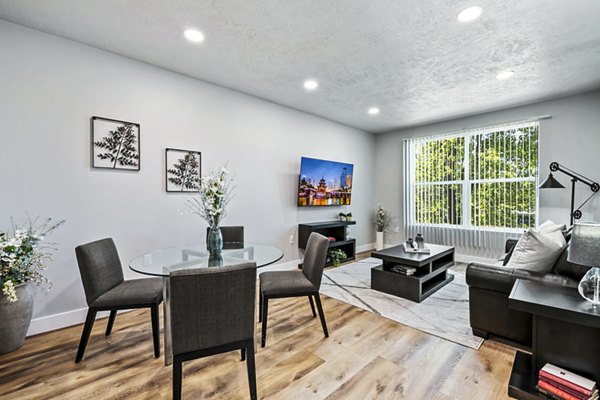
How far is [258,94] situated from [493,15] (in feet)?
9.06

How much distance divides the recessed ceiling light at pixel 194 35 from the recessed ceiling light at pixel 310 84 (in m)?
1.38

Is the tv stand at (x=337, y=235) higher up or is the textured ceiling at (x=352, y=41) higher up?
the textured ceiling at (x=352, y=41)

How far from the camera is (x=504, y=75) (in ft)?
10.6

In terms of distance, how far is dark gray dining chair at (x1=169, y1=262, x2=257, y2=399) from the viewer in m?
1.39

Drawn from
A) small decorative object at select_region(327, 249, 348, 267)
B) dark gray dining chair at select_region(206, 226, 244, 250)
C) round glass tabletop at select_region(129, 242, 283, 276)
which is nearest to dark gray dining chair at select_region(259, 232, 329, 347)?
round glass tabletop at select_region(129, 242, 283, 276)

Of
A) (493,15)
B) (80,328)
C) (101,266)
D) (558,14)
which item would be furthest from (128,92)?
(558,14)

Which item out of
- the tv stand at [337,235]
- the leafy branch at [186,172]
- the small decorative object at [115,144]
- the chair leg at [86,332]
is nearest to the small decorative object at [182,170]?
the leafy branch at [186,172]

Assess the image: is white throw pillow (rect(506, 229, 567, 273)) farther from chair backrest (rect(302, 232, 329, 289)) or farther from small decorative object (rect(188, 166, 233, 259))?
small decorative object (rect(188, 166, 233, 259))

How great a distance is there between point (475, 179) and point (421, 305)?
3009mm

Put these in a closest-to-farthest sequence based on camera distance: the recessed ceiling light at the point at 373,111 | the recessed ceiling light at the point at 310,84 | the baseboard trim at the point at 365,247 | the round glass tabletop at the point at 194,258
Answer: the round glass tabletop at the point at 194,258 < the recessed ceiling light at the point at 310,84 < the recessed ceiling light at the point at 373,111 < the baseboard trim at the point at 365,247

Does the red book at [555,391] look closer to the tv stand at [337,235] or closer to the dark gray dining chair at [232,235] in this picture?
the dark gray dining chair at [232,235]

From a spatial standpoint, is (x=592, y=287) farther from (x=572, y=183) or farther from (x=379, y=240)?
(x=379, y=240)

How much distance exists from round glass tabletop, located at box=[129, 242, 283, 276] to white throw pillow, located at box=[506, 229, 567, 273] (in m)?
1.97

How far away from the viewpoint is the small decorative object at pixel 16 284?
1.98m
